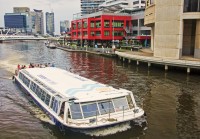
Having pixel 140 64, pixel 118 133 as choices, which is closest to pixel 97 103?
pixel 118 133

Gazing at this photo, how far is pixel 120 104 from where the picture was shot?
20984 mm

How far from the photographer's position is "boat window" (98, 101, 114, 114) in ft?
66.0

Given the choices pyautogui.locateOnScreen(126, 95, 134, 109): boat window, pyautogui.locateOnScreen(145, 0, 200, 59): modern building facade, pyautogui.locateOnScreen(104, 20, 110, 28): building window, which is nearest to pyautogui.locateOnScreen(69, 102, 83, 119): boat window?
pyautogui.locateOnScreen(126, 95, 134, 109): boat window

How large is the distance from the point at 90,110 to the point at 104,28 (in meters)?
90.2

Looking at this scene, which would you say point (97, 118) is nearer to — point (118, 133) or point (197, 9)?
point (118, 133)

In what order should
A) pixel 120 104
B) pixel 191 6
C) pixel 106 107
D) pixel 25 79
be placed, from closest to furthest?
1. pixel 106 107
2. pixel 120 104
3. pixel 25 79
4. pixel 191 6

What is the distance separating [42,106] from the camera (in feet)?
80.0

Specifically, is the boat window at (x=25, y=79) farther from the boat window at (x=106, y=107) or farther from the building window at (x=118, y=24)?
the building window at (x=118, y=24)

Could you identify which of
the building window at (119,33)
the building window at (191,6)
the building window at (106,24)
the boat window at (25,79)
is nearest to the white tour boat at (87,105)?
the boat window at (25,79)

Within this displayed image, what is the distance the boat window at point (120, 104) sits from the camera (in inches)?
817

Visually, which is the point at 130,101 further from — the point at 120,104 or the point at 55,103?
the point at 55,103

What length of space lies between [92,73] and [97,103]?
3000 cm

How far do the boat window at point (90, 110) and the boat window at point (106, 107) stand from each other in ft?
1.37

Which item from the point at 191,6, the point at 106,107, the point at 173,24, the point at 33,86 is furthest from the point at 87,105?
the point at 191,6
